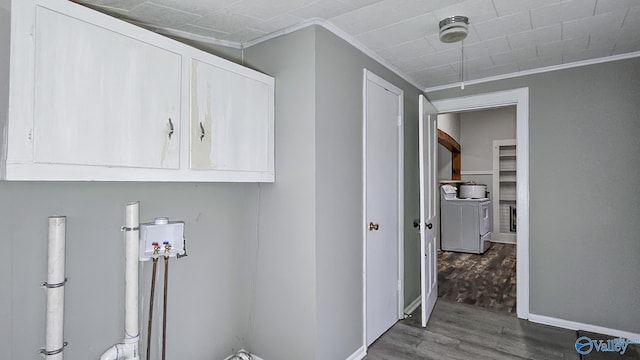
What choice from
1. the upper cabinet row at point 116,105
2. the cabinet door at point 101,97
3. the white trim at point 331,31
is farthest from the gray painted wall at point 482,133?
the cabinet door at point 101,97

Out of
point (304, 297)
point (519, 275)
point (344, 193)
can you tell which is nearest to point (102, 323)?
point (304, 297)

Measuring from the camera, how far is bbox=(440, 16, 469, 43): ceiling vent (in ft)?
6.63

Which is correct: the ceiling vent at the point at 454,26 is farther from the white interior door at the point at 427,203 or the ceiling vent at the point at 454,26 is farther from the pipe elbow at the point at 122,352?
the pipe elbow at the point at 122,352

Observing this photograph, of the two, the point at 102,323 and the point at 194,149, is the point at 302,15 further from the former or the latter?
the point at 102,323

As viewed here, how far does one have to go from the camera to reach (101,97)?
1.39 metres

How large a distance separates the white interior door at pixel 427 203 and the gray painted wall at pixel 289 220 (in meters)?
1.16

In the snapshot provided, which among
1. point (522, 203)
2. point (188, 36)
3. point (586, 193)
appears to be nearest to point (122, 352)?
point (188, 36)

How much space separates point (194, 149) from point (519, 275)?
3.01 metres

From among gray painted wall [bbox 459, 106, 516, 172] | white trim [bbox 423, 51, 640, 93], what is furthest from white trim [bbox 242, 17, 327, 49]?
gray painted wall [bbox 459, 106, 516, 172]

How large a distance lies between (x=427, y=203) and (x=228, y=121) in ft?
6.39

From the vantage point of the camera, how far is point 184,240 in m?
1.95

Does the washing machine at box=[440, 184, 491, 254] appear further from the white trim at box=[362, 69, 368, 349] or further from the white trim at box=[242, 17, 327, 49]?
the white trim at box=[242, 17, 327, 49]

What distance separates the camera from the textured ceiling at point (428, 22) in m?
1.87

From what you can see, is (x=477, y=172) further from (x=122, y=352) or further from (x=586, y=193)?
(x=122, y=352)
